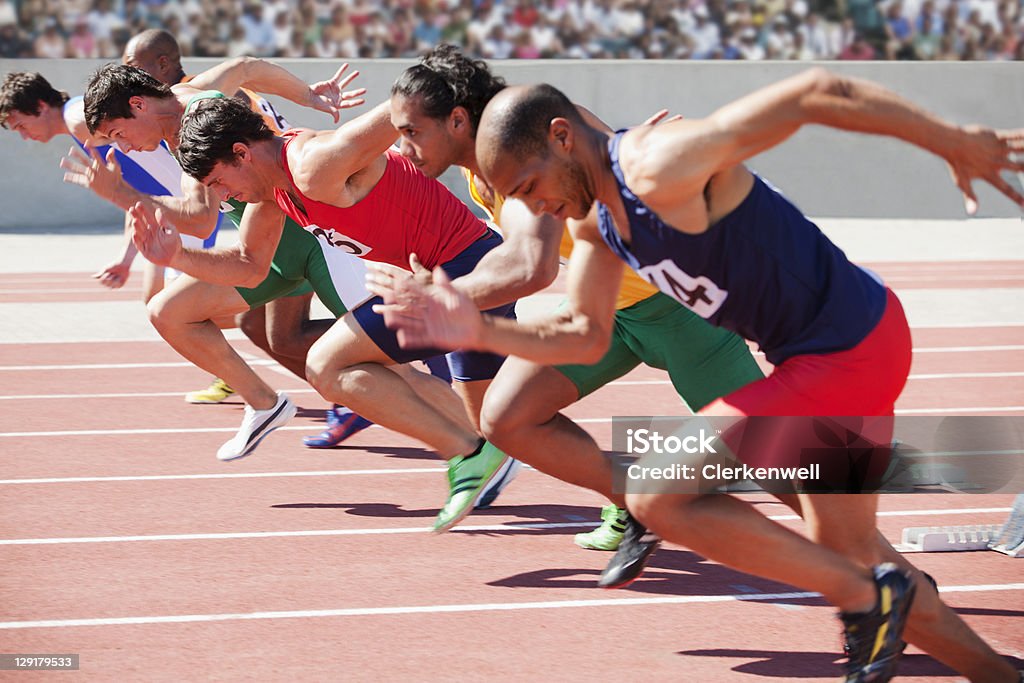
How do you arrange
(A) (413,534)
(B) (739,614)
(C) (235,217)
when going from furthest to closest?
1. (C) (235,217)
2. (A) (413,534)
3. (B) (739,614)

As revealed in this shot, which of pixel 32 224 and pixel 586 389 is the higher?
pixel 586 389

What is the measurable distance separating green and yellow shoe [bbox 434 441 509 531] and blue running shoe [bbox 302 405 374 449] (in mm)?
1610

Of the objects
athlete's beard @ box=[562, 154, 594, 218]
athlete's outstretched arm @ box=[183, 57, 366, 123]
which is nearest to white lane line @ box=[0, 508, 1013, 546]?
athlete's beard @ box=[562, 154, 594, 218]

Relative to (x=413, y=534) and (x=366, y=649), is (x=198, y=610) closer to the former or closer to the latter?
(x=366, y=649)

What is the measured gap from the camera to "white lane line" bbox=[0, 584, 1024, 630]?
14.1 ft

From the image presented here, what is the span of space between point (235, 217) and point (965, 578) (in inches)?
148

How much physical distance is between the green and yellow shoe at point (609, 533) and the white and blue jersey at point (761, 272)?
1689 millimetres

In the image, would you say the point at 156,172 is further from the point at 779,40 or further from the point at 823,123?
the point at 779,40

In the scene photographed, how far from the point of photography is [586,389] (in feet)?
15.0

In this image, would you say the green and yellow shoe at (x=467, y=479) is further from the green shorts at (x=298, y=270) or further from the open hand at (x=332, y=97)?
the open hand at (x=332, y=97)

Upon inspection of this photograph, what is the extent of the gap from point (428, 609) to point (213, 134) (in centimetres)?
185

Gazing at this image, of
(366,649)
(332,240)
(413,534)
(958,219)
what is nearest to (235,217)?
(332,240)

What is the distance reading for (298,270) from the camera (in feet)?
20.8

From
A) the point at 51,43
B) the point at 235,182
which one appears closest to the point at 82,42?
the point at 51,43
